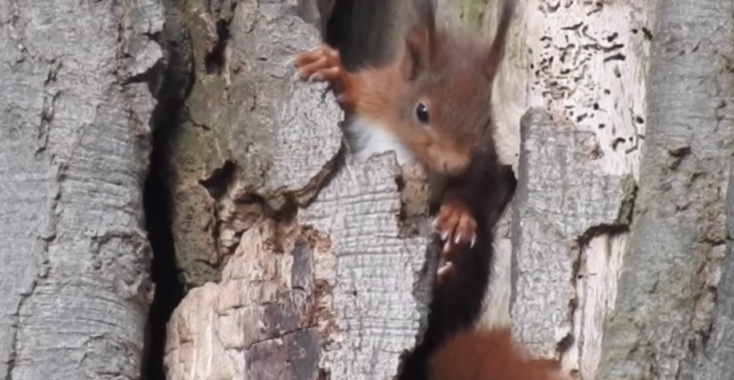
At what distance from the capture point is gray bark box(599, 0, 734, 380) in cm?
235

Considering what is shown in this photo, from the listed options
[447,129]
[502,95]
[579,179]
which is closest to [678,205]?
[579,179]

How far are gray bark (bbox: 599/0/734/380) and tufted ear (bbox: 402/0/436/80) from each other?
2.64 ft

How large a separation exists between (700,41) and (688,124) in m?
0.15

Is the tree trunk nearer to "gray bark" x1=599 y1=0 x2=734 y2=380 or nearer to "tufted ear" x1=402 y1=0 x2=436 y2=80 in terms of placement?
"gray bark" x1=599 y1=0 x2=734 y2=380

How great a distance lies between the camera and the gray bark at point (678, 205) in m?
2.35

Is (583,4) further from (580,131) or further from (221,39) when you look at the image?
(221,39)

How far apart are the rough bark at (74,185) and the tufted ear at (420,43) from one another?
2.79 ft

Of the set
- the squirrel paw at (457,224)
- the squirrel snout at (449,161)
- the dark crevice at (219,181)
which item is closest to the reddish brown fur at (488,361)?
the dark crevice at (219,181)

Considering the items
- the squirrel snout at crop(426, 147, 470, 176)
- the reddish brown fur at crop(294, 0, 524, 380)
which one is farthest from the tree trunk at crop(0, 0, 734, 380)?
the squirrel snout at crop(426, 147, 470, 176)

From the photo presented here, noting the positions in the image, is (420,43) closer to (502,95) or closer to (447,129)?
(447,129)

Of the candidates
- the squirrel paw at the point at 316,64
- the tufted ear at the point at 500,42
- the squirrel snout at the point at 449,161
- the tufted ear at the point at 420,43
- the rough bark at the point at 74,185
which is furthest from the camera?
the squirrel snout at the point at 449,161

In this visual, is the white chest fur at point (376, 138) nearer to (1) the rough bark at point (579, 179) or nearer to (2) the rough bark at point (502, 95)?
(2) the rough bark at point (502, 95)

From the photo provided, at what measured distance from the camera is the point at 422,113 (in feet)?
11.6

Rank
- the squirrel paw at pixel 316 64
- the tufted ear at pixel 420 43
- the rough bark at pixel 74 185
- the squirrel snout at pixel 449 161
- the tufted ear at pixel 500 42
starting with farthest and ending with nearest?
1. the squirrel snout at pixel 449 161
2. the tufted ear at pixel 420 43
3. the tufted ear at pixel 500 42
4. the squirrel paw at pixel 316 64
5. the rough bark at pixel 74 185
